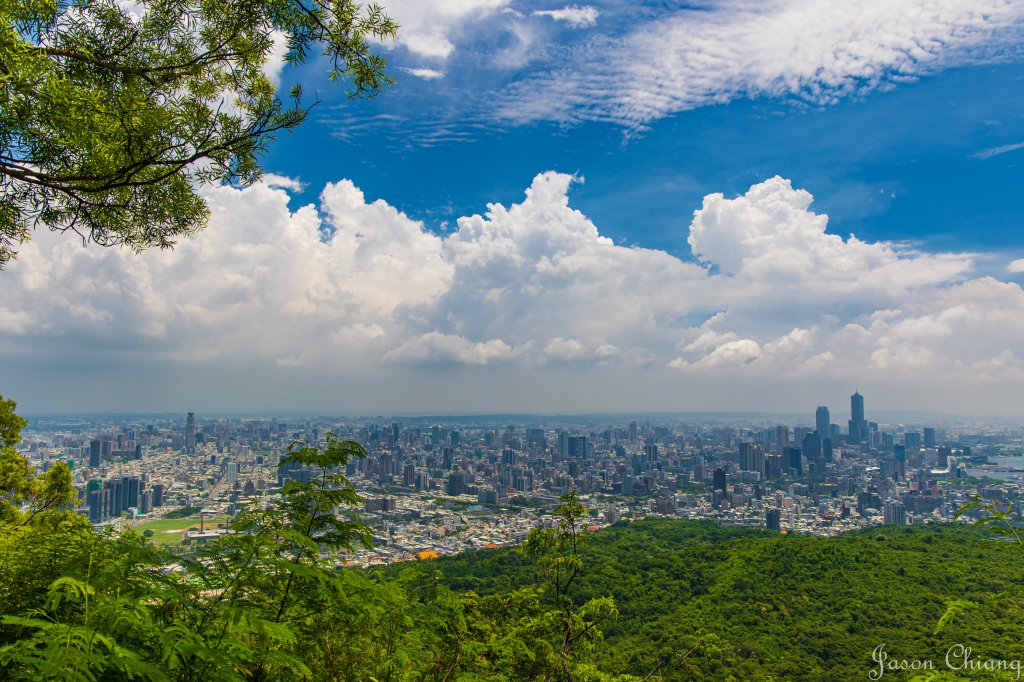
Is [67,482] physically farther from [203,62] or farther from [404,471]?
[404,471]

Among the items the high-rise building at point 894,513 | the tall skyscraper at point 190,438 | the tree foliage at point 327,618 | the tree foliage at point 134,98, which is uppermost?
the tree foliage at point 134,98

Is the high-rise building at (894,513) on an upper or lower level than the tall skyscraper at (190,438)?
lower

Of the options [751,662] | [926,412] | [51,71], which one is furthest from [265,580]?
[926,412]

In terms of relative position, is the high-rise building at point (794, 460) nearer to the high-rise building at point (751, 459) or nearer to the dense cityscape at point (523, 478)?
the dense cityscape at point (523, 478)

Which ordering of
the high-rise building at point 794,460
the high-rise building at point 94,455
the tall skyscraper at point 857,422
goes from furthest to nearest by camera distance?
the tall skyscraper at point 857,422
the high-rise building at point 794,460
the high-rise building at point 94,455

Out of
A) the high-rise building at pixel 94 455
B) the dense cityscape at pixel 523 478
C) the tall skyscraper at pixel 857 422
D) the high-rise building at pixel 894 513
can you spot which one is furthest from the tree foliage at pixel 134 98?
the tall skyscraper at pixel 857 422

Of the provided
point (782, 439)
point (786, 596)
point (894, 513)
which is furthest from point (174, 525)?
point (782, 439)

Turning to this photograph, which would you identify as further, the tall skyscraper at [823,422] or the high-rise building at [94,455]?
the tall skyscraper at [823,422]

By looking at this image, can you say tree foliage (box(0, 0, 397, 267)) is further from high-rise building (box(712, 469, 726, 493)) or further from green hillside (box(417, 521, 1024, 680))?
high-rise building (box(712, 469, 726, 493))
